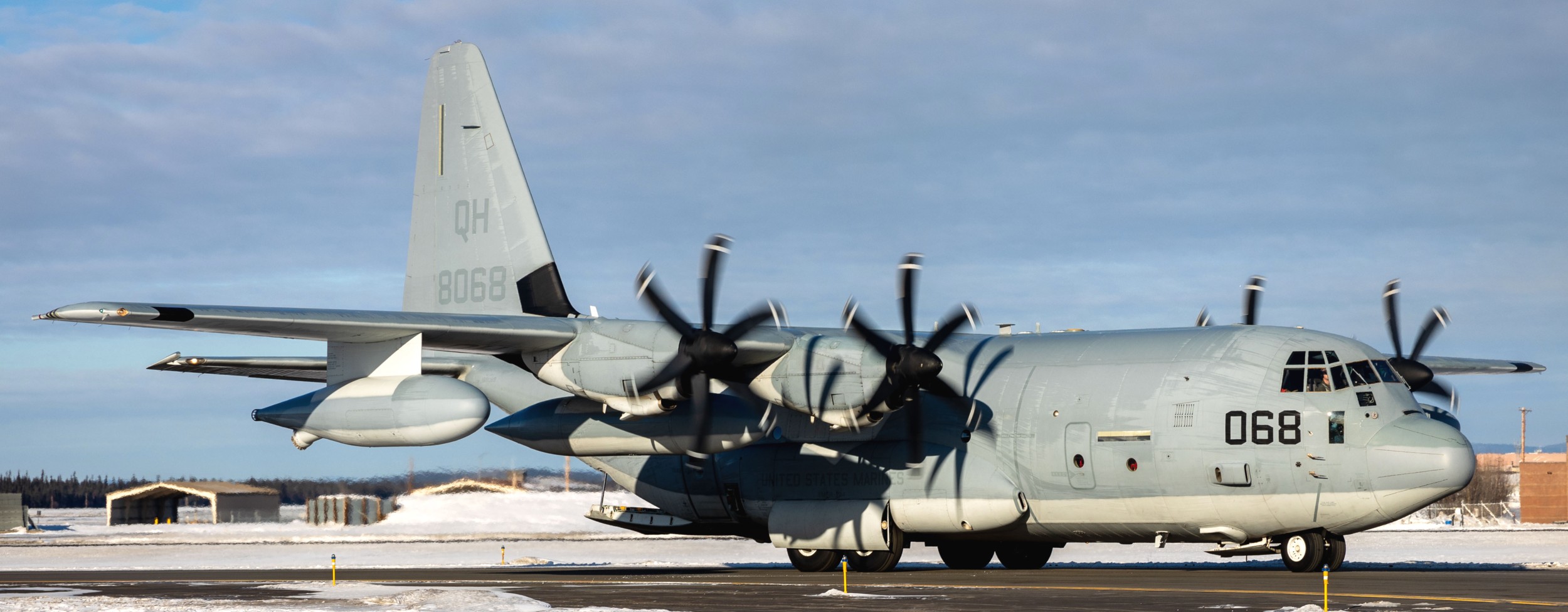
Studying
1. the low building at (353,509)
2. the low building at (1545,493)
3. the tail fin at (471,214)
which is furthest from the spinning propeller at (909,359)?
the low building at (1545,493)

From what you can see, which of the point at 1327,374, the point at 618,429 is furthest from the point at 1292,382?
the point at 618,429

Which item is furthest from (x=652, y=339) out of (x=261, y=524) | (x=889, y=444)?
(x=261, y=524)

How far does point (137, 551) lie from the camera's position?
41219mm

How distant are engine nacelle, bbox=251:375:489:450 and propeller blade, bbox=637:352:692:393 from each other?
2392 millimetres

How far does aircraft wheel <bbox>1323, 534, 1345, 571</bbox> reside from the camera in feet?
69.4

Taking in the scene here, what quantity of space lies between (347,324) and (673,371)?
4.58 m

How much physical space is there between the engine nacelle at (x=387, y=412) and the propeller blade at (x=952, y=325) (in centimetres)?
654

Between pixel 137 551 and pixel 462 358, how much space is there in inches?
751

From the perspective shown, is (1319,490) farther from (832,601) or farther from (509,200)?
(509,200)

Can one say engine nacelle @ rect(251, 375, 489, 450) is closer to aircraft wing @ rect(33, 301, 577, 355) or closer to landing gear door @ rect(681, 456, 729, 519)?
aircraft wing @ rect(33, 301, 577, 355)

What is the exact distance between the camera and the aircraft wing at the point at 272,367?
24125mm

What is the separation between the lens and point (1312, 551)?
21.1 m

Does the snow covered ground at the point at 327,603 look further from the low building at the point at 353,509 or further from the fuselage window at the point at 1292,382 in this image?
the low building at the point at 353,509

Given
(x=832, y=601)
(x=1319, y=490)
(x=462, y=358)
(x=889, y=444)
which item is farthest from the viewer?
(x=462, y=358)
